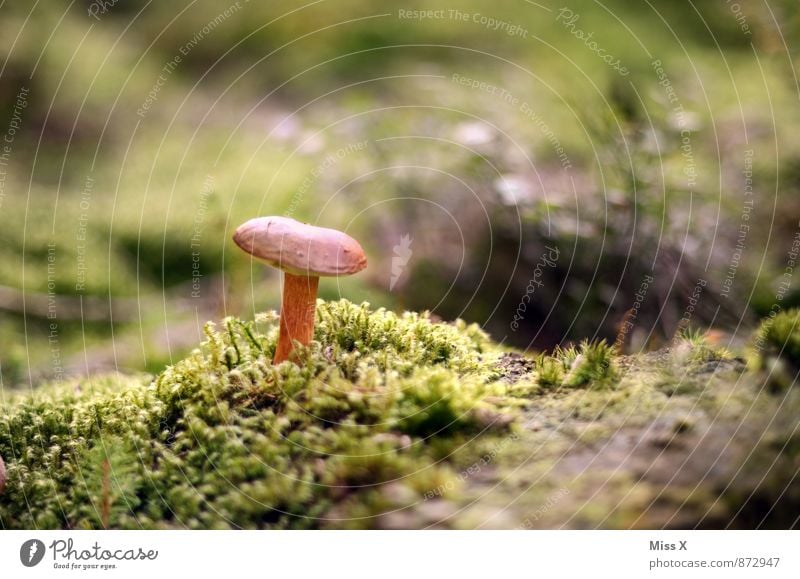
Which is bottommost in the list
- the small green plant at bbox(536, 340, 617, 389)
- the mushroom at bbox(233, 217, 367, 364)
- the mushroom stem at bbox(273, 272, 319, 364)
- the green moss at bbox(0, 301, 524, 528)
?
the green moss at bbox(0, 301, 524, 528)

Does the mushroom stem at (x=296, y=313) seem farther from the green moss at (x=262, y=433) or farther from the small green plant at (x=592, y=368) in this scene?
the small green plant at (x=592, y=368)

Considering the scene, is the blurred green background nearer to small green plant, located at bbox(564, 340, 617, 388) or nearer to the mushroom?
small green plant, located at bbox(564, 340, 617, 388)

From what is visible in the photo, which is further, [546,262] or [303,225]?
[546,262]

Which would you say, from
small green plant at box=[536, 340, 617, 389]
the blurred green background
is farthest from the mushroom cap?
the blurred green background

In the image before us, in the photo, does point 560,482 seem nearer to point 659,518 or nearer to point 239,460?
point 659,518

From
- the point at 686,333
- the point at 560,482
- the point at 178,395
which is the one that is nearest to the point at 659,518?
the point at 560,482

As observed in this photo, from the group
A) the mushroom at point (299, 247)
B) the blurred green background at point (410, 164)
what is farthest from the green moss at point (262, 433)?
the blurred green background at point (410, 164)
